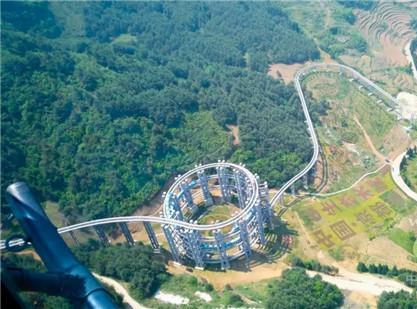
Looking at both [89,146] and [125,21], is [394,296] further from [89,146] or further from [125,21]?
[125,21]

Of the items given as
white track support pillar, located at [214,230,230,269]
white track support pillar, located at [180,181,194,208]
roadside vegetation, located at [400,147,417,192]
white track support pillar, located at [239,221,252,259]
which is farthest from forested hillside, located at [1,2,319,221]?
roadside vegetation, located at [400,147,417,192]

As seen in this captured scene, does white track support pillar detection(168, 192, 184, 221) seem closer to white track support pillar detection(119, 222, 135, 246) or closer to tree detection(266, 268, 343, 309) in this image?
white track support pillar detection(119, 222, 135, 246)

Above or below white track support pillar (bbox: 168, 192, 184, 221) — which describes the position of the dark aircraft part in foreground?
above

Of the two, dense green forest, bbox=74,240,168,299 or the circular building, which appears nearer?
dense green forest, bbox=74,240,168,299

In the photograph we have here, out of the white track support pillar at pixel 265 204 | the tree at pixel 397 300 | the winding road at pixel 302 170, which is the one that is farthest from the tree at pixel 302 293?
the white track support pillar at pixel 265 204

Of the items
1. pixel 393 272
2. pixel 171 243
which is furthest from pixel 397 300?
pixel 171 243
